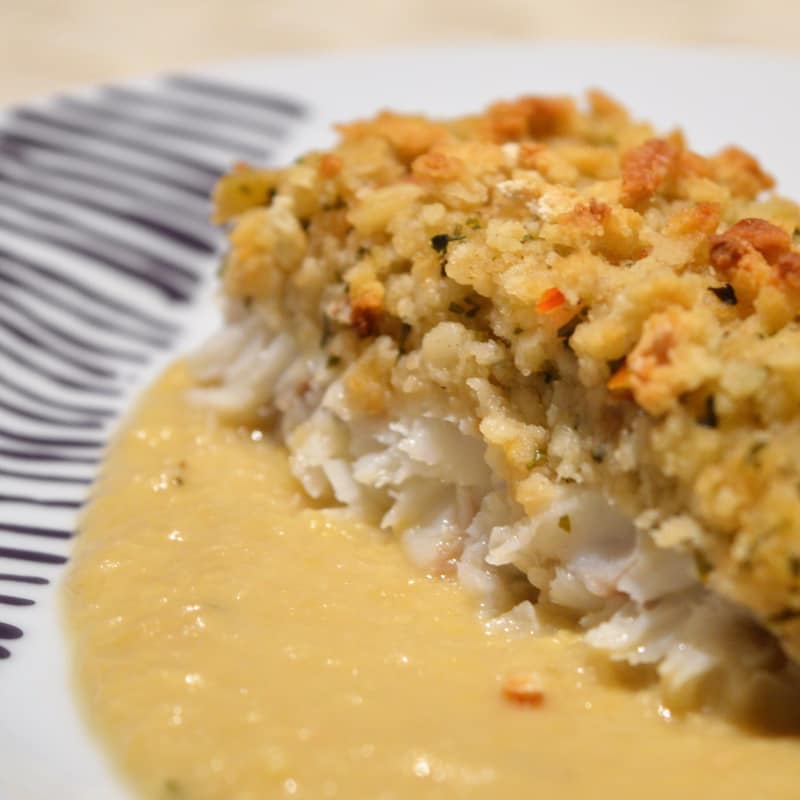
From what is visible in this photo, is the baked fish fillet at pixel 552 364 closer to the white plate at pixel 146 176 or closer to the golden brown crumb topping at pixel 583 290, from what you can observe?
the golden brown crumb topping at pixel 583 290

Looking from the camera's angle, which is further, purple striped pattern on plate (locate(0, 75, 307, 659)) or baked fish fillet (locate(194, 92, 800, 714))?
purple striped pattern on plate (locate(0, 75, 307, 659))

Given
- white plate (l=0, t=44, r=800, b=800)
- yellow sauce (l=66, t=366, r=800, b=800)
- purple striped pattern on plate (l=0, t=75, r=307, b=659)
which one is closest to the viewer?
→ yellow sauce (l=66, t=366, r=800, b=800)

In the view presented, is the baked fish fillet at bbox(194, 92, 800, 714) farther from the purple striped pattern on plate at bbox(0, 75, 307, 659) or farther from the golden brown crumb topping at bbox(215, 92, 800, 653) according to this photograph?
the purple striped pattern on plate at bbox(0, 75, 307, 659)

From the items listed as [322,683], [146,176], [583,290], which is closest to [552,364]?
[583,290]

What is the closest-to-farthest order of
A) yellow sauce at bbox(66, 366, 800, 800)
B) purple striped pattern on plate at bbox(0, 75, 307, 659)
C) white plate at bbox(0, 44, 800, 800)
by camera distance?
yellow sauce at bbox(66, 366, 800, 800)
purple striped pattern on plate at bbox(0, 75, 307, 659)
white plate at bbox(0, 44, 800, 800)

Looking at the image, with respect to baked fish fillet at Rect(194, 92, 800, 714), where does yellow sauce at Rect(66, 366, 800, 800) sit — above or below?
below

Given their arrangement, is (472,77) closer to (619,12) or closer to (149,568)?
(619,12)

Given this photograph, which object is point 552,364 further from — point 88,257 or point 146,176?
point 146,176

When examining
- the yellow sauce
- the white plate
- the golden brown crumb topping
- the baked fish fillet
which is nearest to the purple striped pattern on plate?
the white plate
